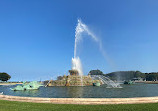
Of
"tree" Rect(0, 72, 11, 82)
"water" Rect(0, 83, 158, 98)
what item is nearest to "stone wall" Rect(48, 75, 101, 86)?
"water" Rect(0, 83, 158, 98)

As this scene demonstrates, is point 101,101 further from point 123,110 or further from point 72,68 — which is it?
point 72,68

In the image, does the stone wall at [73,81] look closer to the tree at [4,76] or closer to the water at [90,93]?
the water at [90,93]

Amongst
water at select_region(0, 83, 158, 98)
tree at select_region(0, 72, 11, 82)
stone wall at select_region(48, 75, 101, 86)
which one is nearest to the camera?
water at select_region(0, 83, 158, 98)

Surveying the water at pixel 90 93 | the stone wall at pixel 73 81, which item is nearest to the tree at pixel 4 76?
the stone wall at pixel 73 81

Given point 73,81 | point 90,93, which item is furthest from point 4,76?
point 90,93

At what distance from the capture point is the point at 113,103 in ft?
56.2

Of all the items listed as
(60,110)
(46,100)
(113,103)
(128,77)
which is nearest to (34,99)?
(46,100)

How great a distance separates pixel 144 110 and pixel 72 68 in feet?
195

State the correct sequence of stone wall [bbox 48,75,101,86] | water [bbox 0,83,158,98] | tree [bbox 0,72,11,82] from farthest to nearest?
tree [bbox 0,72,11,82] → stone wall [bbox 48,75,101,86] → water [bbox 0,83,158,98]

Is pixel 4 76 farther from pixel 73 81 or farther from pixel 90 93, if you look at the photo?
pixel 90 93

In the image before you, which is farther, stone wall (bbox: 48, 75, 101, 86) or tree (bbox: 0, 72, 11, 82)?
tree (bbox: 0, 72, 11, 82)

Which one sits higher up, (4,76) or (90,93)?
(4,76)

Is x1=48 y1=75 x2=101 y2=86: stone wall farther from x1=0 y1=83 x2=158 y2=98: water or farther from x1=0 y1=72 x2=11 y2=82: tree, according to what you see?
x1=0 y1=72 x2=11 y2=82: tree

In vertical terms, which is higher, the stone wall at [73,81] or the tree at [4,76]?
the tree at [4,76]
